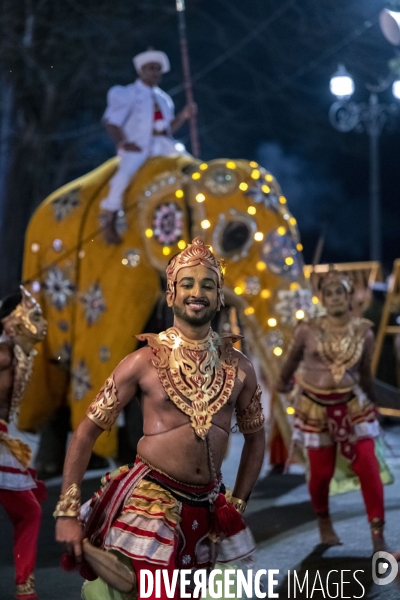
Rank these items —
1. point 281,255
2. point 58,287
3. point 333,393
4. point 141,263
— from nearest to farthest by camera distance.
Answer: point 333,393 → point 281,255 → point 141,263 → point 58,287

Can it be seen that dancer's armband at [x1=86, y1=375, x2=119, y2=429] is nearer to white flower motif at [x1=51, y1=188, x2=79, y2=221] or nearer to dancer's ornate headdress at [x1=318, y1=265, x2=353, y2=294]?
dancer's ornate headdress at [x1=318, y1=265, x2=353, y2=294]

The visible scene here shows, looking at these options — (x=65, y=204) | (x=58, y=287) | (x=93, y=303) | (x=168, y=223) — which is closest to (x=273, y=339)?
(x=168, y=223)

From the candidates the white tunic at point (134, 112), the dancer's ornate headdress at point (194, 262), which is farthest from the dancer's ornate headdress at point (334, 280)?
the white tunic at point (134, 112)

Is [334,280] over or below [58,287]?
below

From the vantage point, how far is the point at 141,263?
9195 mm

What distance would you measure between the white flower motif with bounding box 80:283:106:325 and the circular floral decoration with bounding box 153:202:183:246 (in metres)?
0.73

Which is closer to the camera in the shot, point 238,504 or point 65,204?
point 238,504

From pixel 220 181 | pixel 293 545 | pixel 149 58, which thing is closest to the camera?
pixel 293 545

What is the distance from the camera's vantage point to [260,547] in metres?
6.47

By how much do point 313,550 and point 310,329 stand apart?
1327 millimetres

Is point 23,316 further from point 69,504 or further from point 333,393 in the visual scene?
point 69,504

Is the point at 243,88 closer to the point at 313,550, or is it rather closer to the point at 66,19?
the point at 66,19

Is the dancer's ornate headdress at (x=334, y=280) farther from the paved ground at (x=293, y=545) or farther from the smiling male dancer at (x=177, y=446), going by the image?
the smiling male dancer at (x=177, y=446)

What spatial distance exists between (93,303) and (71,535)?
579 centimetres
